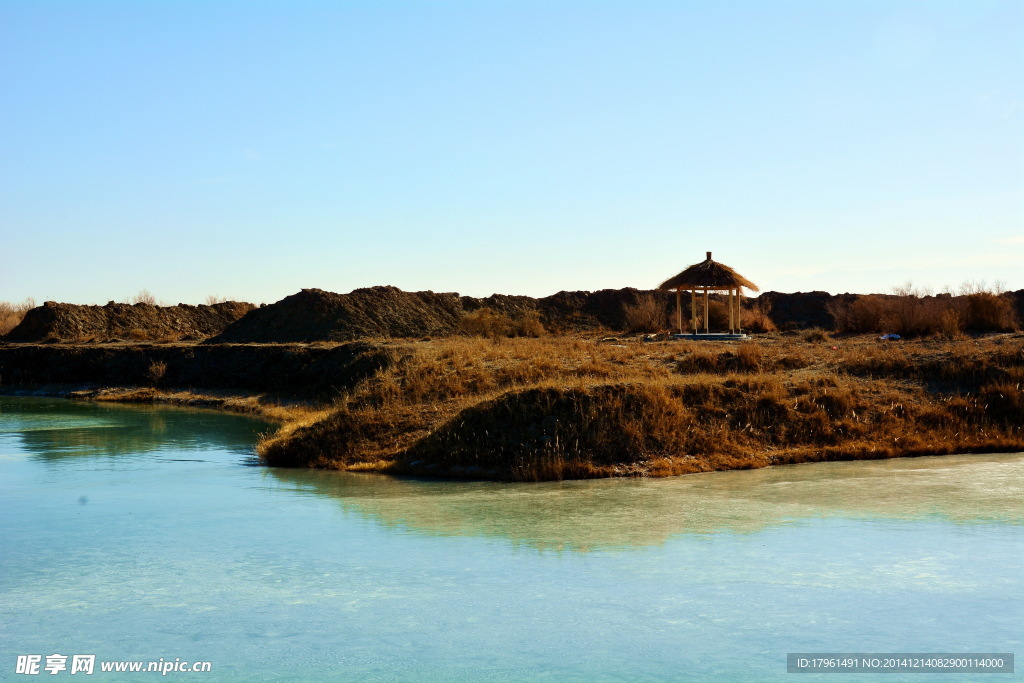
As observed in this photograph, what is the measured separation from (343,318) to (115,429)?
18.6m

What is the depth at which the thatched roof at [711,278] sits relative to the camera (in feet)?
102

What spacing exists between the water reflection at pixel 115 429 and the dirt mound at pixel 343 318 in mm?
11504

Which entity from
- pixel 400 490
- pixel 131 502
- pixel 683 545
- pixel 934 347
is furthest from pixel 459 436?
pixel 934 347

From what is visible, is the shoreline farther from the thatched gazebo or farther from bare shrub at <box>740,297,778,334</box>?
bare shrub at <box>740,297,778,334</box>

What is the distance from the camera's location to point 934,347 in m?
20.8

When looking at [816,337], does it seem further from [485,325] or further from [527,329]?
[485,325]

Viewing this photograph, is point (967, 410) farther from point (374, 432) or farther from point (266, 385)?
point (266, 385)

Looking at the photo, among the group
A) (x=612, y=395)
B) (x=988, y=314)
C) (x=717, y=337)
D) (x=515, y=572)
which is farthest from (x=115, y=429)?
(x=988, y=314)

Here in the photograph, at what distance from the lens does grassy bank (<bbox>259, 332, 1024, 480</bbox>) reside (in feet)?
46.9

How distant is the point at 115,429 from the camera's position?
846 inches

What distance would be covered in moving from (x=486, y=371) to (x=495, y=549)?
9911 mm

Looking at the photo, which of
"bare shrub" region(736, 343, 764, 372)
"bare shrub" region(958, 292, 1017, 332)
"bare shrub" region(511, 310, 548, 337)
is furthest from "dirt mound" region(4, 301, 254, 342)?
"bare shrub" region(958, 292, 1017, 332)

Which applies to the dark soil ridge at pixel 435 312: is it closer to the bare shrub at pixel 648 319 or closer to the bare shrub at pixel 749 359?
the bare shrub at pixel 648 319

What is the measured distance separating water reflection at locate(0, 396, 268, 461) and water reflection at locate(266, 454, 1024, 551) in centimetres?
483
